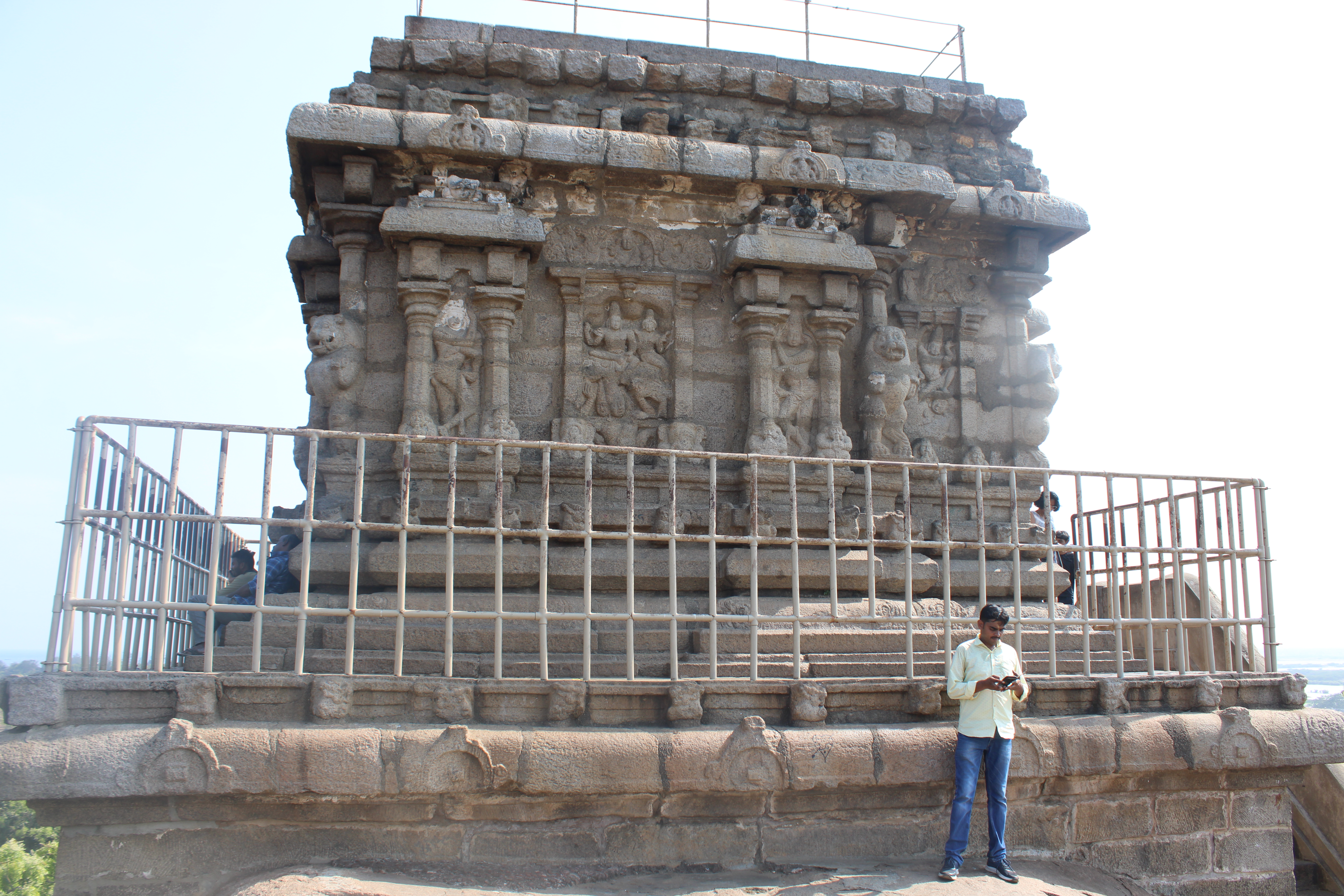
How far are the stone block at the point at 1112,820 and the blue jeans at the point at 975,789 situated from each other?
773 mm

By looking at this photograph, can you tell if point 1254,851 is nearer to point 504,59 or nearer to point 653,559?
point 653,559

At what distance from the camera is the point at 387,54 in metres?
7.38

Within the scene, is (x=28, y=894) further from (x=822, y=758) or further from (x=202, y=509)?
(x=822, y=758)

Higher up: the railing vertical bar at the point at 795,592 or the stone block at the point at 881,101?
the stone block at the point at 881,101

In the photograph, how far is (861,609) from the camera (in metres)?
6.52

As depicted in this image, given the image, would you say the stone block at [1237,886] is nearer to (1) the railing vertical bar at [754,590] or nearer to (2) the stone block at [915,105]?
(1) the railing vertical bar at [754,590]

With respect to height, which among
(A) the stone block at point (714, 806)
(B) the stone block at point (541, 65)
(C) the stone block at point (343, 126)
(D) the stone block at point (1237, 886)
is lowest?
(D) the stone block at point (1237, 886)

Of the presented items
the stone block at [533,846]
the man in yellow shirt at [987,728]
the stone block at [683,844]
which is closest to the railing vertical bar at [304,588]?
the stone block at [533,846]

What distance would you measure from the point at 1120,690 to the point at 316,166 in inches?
252

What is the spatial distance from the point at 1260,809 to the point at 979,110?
570cm

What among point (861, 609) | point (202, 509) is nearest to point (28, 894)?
point (202, 509)

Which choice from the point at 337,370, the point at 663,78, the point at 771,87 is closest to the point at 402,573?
the point at 337,370

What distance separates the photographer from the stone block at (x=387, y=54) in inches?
290

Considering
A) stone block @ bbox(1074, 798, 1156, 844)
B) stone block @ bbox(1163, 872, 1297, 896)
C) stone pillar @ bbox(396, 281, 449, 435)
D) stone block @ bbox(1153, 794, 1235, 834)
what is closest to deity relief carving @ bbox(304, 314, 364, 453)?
stone pillar @ bbox(396, 281, 449, 435)
